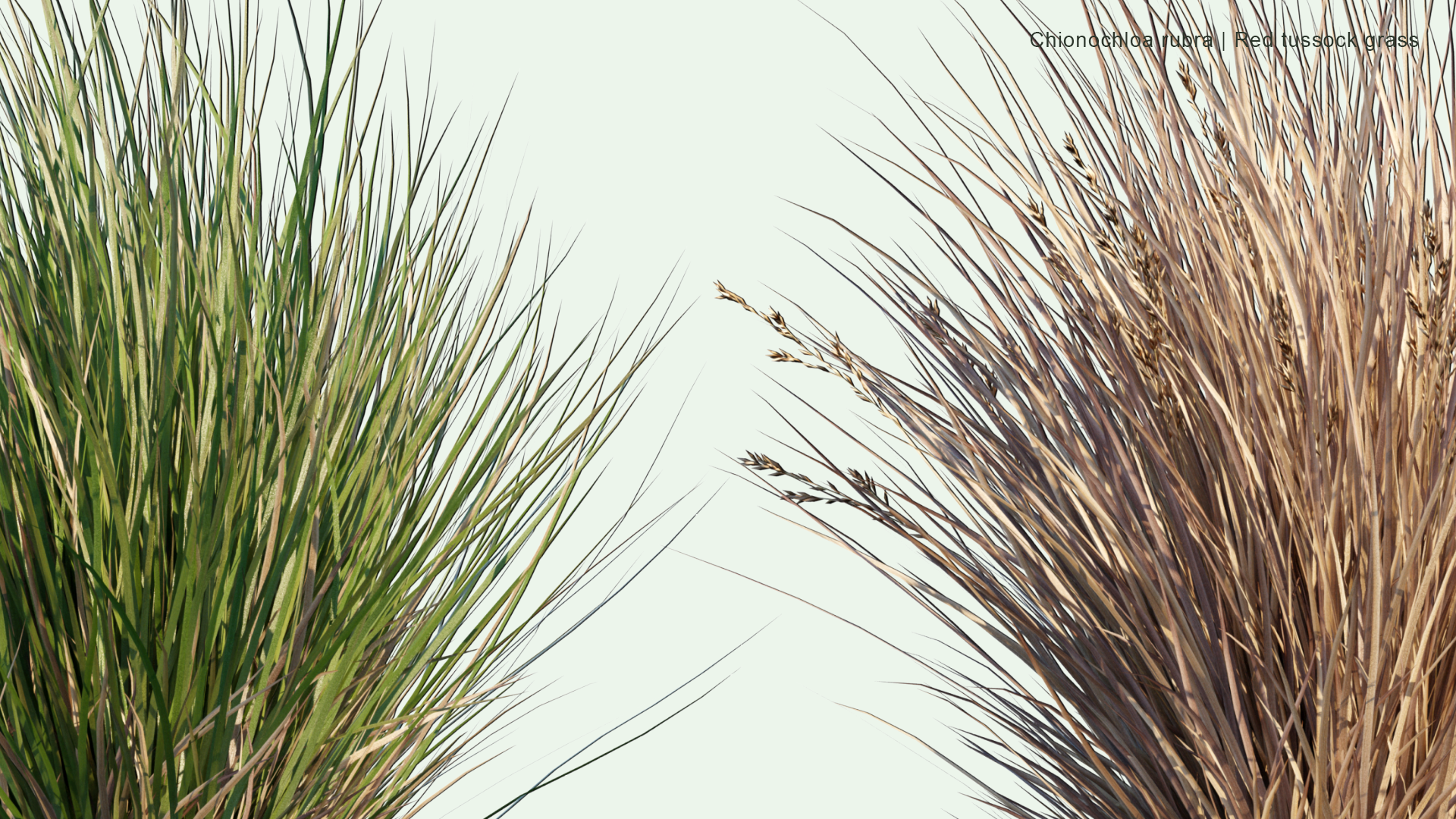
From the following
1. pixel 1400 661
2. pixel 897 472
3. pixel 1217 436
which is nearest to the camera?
pixel 1400 661

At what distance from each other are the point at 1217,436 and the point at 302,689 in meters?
0.87

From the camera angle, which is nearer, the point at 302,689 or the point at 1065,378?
the point at 302,689

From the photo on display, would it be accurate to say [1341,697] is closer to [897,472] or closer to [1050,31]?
[897,472]

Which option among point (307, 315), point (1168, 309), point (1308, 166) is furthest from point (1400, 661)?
point (307, 315)

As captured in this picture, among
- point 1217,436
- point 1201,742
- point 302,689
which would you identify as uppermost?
point 1217,436

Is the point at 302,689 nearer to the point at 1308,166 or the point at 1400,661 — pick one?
the point at 1400,661

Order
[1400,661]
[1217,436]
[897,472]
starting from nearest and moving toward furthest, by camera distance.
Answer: [1400,661], [1217,436], [897,472]

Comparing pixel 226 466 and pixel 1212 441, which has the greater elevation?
pixel 1212 441

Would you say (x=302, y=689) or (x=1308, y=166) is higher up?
(x=1308, y=166)

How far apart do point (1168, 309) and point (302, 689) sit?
876 mm

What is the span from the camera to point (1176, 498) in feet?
3.18

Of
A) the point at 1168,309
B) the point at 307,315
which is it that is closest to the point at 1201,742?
the point at 1168,309

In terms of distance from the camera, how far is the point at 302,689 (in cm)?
97

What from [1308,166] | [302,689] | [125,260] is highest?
[1308,166]
